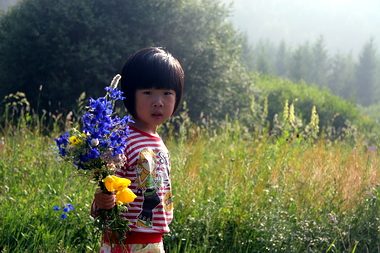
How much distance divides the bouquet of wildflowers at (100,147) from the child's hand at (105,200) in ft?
0.06

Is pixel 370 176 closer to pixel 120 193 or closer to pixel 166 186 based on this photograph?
pixel 166 186

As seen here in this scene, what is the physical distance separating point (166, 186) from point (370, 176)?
9.17 ft

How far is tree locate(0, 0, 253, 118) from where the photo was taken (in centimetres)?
854

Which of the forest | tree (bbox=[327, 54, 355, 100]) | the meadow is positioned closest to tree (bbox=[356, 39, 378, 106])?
tree (bbox=[327, 54, 355, 100])

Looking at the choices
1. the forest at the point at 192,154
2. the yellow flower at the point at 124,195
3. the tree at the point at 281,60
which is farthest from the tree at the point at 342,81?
the yellow flower at the point at 124,195

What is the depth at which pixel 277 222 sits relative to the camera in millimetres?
3305

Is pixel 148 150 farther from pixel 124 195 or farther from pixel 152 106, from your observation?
pixel 124 195

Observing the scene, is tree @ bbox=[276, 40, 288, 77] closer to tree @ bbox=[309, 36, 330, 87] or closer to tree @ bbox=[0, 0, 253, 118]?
tree @ bbox=[309, 36, 330, 87]

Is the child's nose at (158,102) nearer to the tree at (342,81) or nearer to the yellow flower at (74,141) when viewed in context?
the yellow flower at (74,141)

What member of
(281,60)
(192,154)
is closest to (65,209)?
(192,154)

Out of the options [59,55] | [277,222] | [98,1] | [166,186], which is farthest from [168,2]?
[166,186]

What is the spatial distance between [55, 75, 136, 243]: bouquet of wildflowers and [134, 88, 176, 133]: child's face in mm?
326

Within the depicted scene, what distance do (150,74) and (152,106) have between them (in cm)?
15

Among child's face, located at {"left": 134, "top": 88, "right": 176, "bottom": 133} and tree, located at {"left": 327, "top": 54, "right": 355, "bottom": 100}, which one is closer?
child's face, located at {"left": 134, "top": 88, "right": 176, "bottom": 133}
